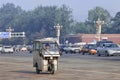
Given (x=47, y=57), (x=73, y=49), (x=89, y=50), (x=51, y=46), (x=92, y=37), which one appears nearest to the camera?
(x=47, y=57)

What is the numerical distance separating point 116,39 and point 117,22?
35672 millimetres

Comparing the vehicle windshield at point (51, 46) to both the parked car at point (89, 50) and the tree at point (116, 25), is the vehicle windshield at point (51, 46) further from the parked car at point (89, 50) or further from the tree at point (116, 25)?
the tree at point (116, 25)

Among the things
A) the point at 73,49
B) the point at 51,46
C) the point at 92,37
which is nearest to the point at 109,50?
the point at 73,49

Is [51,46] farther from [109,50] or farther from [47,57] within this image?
[109,50]

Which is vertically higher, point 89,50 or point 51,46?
point 51,46

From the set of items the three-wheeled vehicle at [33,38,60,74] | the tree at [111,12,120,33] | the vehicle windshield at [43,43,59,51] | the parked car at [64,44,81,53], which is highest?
the tree at [111,12,120,33]

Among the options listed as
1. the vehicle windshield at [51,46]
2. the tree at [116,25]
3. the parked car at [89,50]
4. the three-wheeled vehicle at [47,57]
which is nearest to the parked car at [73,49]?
the parked car at [89,50]

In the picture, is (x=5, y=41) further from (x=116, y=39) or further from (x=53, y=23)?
(x=116, y=39)

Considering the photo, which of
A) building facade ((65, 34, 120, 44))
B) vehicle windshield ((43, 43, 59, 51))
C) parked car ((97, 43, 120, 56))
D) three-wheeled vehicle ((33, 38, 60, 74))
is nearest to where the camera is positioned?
three-wheeled vehicle ((33, 38, 60, 74))

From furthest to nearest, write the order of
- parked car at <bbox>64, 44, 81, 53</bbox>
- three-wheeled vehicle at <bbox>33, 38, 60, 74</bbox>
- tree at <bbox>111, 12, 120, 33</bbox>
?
tree at <bbox>111, 12, 120, 33</bbox>, parked car at <bbox>64, 44, 81, 53</bbox>, three-wheeled vehicle at <bbox>33, 38, 60, 74</bbox>

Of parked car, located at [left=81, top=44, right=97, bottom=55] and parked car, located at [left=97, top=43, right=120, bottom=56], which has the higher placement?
parked car, located at [left=97, top=43, right=120, bottom=56]

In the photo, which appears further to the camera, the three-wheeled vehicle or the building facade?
the building facade

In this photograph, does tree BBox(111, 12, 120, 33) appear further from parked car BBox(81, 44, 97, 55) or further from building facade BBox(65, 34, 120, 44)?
parked car BBox(81, 44, 97, 55)

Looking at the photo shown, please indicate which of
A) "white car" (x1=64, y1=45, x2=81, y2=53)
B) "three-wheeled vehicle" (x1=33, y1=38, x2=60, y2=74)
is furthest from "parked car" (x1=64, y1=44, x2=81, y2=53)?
"three-wheeled vehicle" (x1=33, y1=38, x2=60, y2=74)
